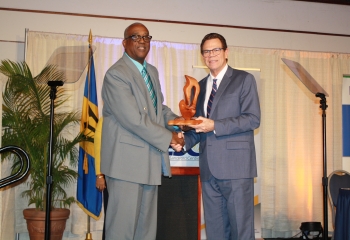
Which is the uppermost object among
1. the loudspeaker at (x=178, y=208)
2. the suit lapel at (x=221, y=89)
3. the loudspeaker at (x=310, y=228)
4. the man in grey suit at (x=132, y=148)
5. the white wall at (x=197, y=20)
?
the white wall at (x=197, y=20)

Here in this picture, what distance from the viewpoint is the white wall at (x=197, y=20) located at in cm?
566

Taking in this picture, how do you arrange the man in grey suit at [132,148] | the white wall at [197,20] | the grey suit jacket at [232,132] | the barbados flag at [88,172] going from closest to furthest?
the man in grey suit at [132,148] → the grey suit jacket at [232,132] → the barbados flag at [88,172] → the white wall at [197,20]

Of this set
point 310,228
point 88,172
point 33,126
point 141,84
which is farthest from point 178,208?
point 310,228

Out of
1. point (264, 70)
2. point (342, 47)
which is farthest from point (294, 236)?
point (342, 47)

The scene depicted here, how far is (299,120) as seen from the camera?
21.1 feet

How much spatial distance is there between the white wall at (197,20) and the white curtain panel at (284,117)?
0.56 feet

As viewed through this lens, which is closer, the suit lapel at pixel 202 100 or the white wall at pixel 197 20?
the suit lapel at pixel 202 100

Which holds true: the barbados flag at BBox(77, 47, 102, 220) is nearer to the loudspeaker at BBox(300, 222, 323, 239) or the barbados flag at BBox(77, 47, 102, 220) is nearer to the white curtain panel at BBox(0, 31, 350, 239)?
the white curtain panel at BBox(0, 31, 350, 239)

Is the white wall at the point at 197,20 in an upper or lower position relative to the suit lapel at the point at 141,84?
upper

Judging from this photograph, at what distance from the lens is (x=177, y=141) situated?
3195mm

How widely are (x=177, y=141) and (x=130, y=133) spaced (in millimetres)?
381

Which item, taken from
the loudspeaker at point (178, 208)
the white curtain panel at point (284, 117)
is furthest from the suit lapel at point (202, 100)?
the white curtain panel at point (284, 117)

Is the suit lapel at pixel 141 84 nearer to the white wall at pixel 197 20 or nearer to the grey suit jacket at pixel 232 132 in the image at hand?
the grey suit jacket at pixel 232 132

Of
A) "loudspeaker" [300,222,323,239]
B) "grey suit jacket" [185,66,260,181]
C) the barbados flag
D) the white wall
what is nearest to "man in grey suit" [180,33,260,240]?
"grey suit jacket" [185,66,260,181]
